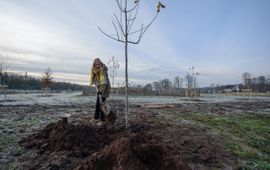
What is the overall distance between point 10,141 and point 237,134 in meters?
5.70

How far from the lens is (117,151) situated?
264 cm

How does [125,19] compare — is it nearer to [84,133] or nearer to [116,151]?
[84,133]

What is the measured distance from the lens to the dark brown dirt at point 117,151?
8.50ft

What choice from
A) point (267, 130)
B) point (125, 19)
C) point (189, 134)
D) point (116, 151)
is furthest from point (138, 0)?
point (267, 130)

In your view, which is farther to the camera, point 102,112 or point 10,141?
point 102,112

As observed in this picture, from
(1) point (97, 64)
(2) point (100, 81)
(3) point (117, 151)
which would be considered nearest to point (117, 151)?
(3) point (117, 151)

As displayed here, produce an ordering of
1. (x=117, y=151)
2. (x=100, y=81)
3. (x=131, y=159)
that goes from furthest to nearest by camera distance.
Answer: (x=100, y=81)
(x=117, y=151)
(x=131, y=159)

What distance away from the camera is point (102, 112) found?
605 centimetres

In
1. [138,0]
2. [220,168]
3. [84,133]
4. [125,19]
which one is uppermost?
[138,0]

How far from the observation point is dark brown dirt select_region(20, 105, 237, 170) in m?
2.59

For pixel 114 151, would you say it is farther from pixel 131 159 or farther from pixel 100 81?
pixel 100 81

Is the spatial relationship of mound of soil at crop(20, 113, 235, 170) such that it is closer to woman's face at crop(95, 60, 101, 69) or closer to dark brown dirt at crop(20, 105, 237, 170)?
dark brown dirt at crop(20, 105, 237, 170)

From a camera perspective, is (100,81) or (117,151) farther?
(100,81)

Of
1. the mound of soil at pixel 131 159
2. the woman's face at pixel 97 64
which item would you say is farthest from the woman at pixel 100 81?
the mound of soil at pixel 131 159
